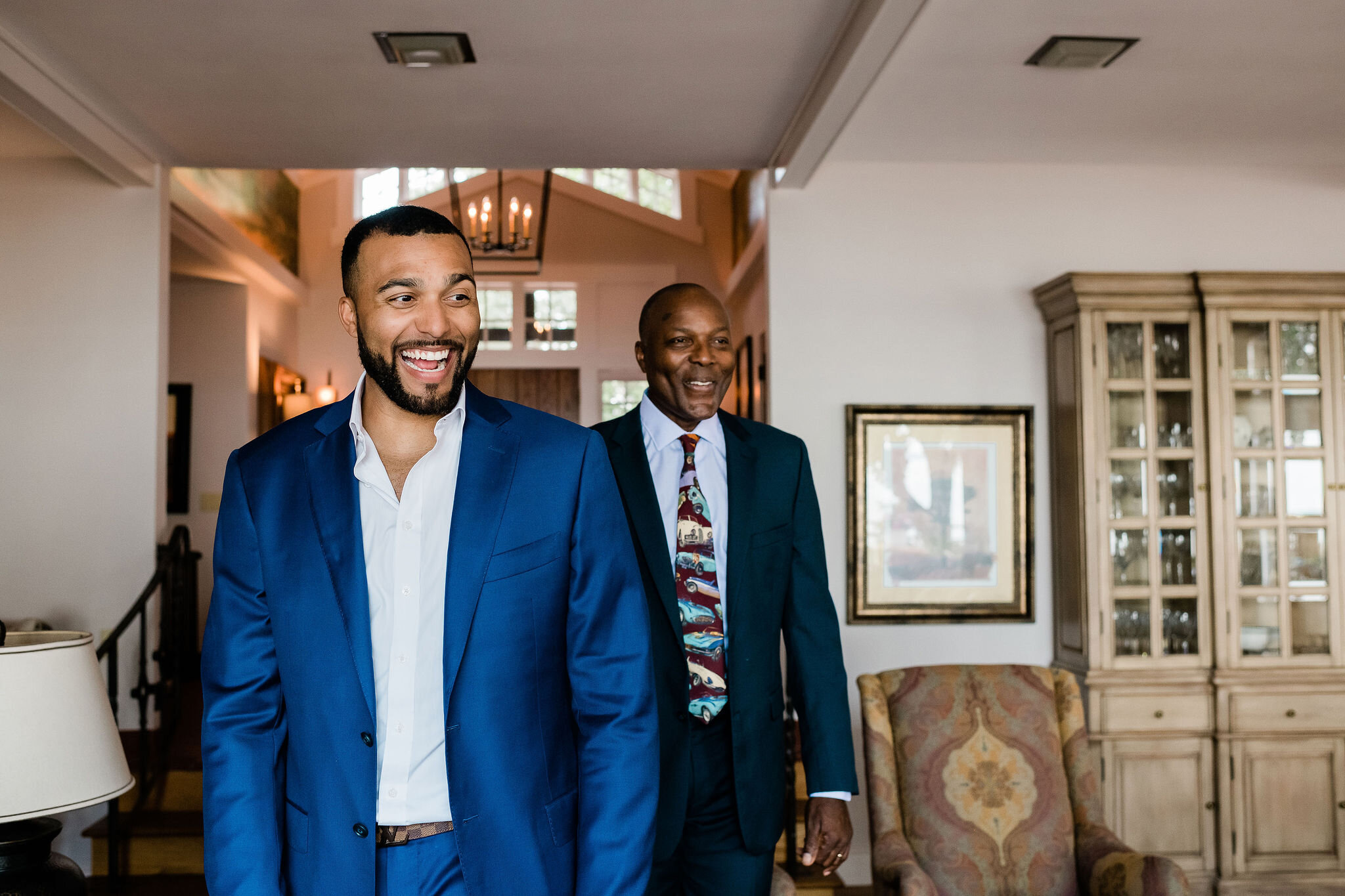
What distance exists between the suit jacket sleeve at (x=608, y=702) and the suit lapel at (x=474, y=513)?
115 mm

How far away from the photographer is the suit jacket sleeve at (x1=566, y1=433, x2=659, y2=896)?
1359mm

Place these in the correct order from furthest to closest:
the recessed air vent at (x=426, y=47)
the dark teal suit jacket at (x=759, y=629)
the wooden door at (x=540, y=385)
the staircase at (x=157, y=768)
→ the wooden door at (x=540, y=385)
the staircase at (x=157, y=768)
the recessed air vent at (x=426, y=47)
the dark teal suit jacket at (x=759, y=629)

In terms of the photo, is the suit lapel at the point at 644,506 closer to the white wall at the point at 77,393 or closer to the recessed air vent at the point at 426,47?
the recessed air vent at the point at 426,47

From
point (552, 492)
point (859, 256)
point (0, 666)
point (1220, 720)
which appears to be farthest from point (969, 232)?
point (0, 666)

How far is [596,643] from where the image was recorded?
4.62 ft

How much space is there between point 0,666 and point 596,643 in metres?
1.10

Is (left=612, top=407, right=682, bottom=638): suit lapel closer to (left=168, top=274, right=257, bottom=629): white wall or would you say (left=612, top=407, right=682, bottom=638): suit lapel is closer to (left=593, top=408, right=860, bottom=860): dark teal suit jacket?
(left=593, top=408, right=860, bottom=860): dark teal suit jacket

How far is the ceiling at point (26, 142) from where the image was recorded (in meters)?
4.24

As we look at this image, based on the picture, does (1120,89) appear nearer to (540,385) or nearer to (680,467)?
(680,467)

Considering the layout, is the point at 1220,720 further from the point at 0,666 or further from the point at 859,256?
the point at 0,666

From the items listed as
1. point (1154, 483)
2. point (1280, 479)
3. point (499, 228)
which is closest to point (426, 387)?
point (1154, 483)

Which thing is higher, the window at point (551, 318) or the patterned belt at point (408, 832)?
the window at point (551, 318)

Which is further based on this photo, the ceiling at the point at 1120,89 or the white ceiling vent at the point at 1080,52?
the white ceiling vent at the point at 1080,52

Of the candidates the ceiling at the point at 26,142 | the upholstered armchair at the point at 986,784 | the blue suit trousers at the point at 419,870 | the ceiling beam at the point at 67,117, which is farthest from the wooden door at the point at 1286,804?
the ceiling at the point at 26,142
